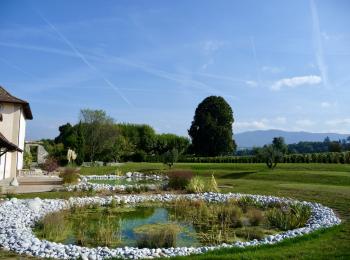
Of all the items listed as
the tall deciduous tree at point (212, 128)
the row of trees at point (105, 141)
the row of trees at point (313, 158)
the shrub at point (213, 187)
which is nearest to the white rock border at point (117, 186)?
the shrub at point (213, 187)

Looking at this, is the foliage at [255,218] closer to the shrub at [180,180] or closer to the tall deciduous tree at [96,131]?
the shrub at [180,180]

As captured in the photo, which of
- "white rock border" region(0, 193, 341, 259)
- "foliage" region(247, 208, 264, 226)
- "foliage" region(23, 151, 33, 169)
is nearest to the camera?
"white rock border" region(0, 193, 341, 259)

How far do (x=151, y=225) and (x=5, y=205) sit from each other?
16.3 ft

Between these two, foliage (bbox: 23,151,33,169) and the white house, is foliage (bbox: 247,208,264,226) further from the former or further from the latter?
foliage (bbox: 23,151,33,169)

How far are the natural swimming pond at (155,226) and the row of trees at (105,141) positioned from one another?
30.0 m

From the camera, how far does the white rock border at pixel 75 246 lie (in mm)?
7164

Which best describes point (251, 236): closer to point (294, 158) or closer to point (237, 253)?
point (237, 253)

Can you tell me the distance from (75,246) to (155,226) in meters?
3.35

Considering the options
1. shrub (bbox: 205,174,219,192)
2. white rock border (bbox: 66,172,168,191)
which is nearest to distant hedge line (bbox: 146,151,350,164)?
white rock border (bbox: 66,172,168,191)

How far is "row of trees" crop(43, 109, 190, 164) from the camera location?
47094 mm

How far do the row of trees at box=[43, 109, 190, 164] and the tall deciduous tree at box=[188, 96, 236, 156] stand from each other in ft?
12.9

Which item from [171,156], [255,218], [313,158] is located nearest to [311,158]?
[313,158]

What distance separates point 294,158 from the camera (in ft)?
123

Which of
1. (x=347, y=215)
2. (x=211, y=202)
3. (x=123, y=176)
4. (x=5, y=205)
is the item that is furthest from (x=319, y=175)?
(x=5, y=205)
